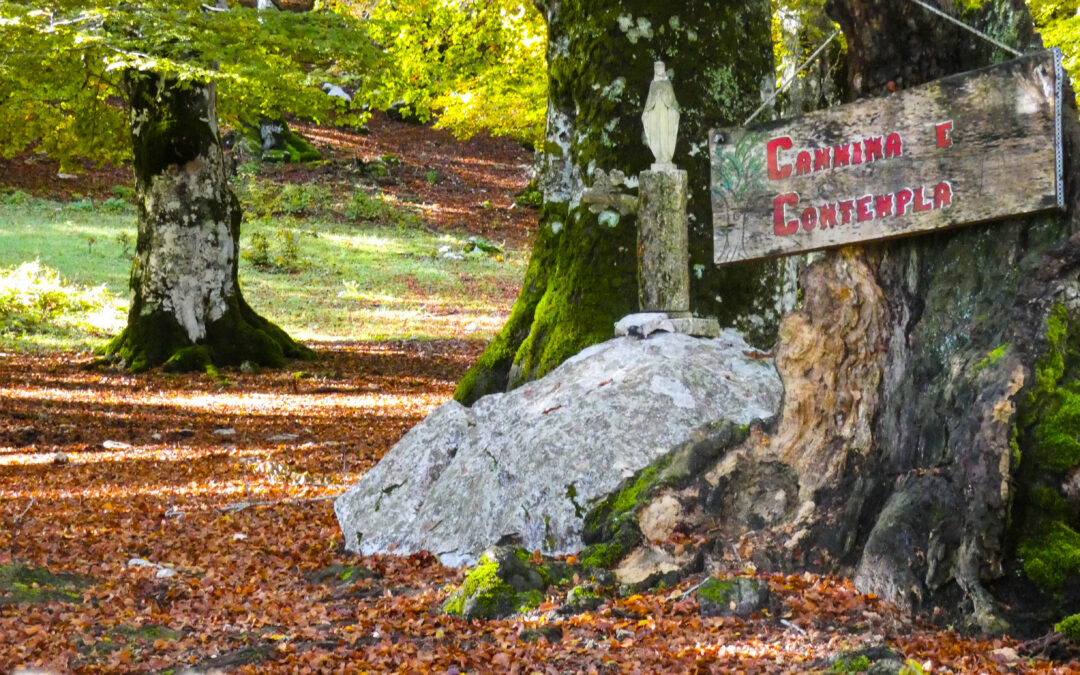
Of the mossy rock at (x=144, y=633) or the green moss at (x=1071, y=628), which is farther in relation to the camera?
the mossy rock at (x=144, y=633)

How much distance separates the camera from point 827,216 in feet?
16.6

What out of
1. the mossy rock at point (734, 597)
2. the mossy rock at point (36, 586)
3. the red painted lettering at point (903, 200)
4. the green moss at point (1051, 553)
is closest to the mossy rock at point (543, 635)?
the mossy rock at point (734, 597)

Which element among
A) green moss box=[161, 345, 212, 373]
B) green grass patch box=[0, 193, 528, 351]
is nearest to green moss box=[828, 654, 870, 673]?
green moss box=[161, 345, 212, 373]

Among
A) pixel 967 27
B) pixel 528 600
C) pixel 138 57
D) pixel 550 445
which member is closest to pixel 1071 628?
pixel 528 600

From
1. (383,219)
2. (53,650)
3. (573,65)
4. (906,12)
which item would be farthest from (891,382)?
(383,219)

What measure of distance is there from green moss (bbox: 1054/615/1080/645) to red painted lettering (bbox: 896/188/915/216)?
180cm

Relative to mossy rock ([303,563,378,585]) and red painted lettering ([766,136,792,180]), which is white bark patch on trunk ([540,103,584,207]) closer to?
red painted lettering ([766,136,792,180])

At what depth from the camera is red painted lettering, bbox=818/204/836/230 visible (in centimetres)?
504

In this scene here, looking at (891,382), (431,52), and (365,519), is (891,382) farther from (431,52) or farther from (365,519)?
(431,52)

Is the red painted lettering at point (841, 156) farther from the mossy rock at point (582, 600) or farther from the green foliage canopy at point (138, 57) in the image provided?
the green foliage canopy at point (138, 57)

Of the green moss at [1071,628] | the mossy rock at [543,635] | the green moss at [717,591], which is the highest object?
the green moss at [1071,628]

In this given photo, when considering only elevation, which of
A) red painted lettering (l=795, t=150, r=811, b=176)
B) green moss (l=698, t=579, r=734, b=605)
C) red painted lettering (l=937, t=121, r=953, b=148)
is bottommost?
green moss (l=698, t=579, r=734, b=605)

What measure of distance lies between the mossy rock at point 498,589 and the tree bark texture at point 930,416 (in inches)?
33.0

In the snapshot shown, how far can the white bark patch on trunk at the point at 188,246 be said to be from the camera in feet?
47.7
